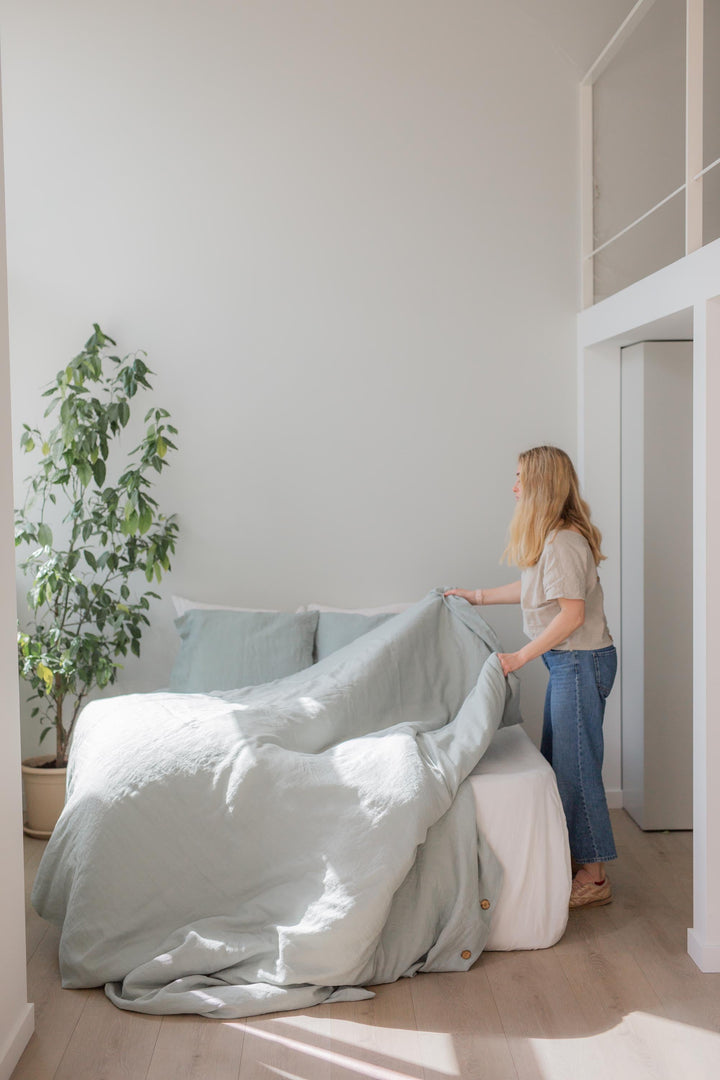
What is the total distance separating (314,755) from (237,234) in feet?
7.66

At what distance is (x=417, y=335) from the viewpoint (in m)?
4.39

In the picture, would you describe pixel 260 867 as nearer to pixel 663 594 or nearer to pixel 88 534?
pixel 88 534

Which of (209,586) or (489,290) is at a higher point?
(489,290)

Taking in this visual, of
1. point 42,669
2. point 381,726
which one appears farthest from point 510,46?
point 42,669

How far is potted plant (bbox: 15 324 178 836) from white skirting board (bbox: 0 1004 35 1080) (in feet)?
4.74

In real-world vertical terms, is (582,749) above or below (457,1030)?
above

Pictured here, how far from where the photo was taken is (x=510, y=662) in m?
3.38

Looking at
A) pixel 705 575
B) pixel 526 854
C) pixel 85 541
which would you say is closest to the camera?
pixel 705 575

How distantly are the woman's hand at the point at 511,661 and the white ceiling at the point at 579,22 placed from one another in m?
2.60

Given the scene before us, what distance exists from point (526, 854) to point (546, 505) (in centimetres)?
112

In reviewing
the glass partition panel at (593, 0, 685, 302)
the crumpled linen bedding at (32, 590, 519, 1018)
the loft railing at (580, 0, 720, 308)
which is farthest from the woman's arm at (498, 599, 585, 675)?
the glass partition panel at (593, 0, 685, 302)

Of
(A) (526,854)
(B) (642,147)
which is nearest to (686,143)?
(B) (642,147)

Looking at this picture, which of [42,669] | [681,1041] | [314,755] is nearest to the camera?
[681,1041]

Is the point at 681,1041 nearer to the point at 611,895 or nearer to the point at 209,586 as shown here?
the point at 611,895
